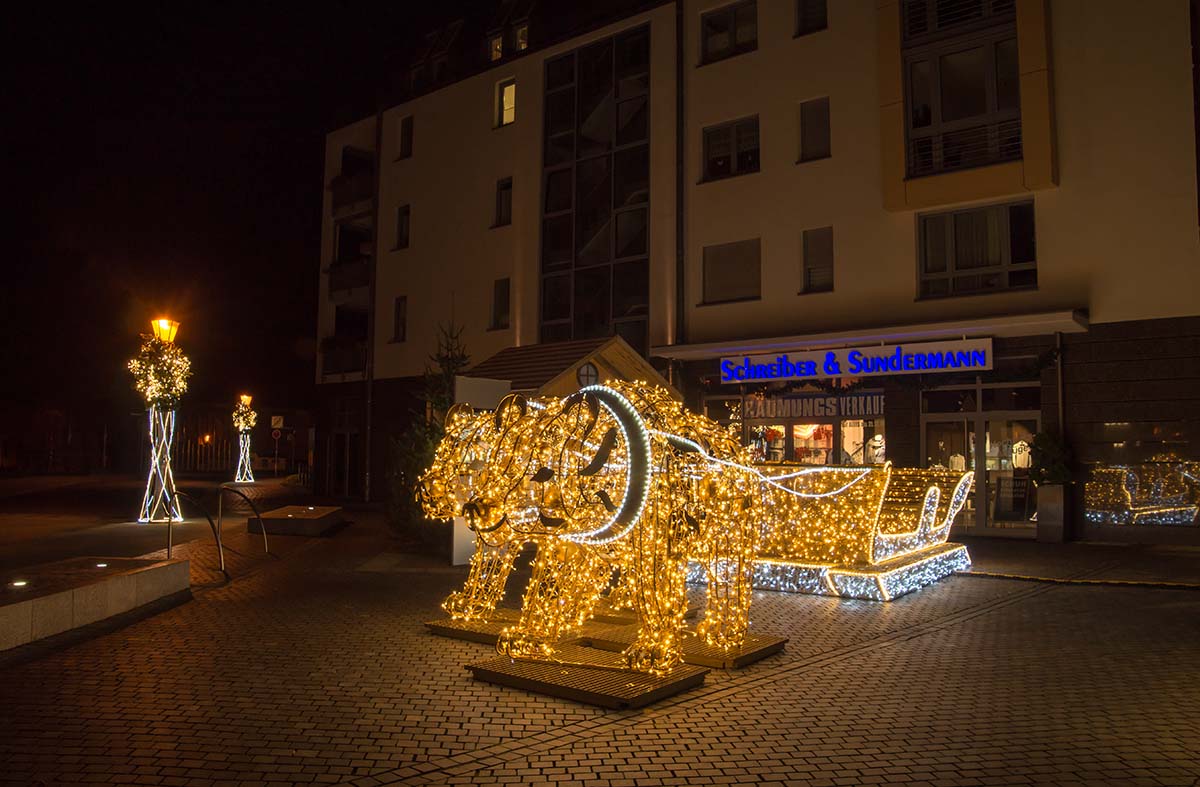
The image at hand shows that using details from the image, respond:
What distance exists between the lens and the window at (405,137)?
2983cm

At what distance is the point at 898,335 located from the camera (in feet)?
59.5

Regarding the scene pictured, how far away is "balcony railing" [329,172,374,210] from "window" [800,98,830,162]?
15284 mm

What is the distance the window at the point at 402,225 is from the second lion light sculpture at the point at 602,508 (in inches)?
867

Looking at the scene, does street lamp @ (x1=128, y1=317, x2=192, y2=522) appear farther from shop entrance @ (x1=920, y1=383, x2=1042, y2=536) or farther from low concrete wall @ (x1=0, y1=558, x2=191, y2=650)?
shop entrance @ (x1=920, y1=383, x2=1042, y2=536)

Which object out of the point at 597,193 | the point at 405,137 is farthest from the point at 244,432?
the point at 597,193

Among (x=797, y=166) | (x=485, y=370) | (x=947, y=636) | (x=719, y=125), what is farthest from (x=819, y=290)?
(x=947, y=636)

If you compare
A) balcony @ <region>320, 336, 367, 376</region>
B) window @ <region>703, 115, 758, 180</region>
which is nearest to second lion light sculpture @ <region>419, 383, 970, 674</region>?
window @ <region>703, 115, 758, 180</region>

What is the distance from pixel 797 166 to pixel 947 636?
13.8m

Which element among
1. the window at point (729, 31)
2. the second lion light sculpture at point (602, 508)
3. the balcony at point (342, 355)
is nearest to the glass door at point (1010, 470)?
the window at point (729, 31)

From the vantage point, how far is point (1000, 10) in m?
17.9

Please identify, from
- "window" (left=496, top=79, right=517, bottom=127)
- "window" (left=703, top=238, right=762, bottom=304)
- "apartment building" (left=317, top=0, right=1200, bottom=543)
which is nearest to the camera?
"apartment building" (left=317, top=0, right=1200, bottom=543)

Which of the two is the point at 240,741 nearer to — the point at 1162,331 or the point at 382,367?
the point at 1162,331

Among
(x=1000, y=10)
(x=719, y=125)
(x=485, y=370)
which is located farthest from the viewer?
(x=719, y=125)

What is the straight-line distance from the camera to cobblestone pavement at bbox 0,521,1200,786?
4.95 metres
